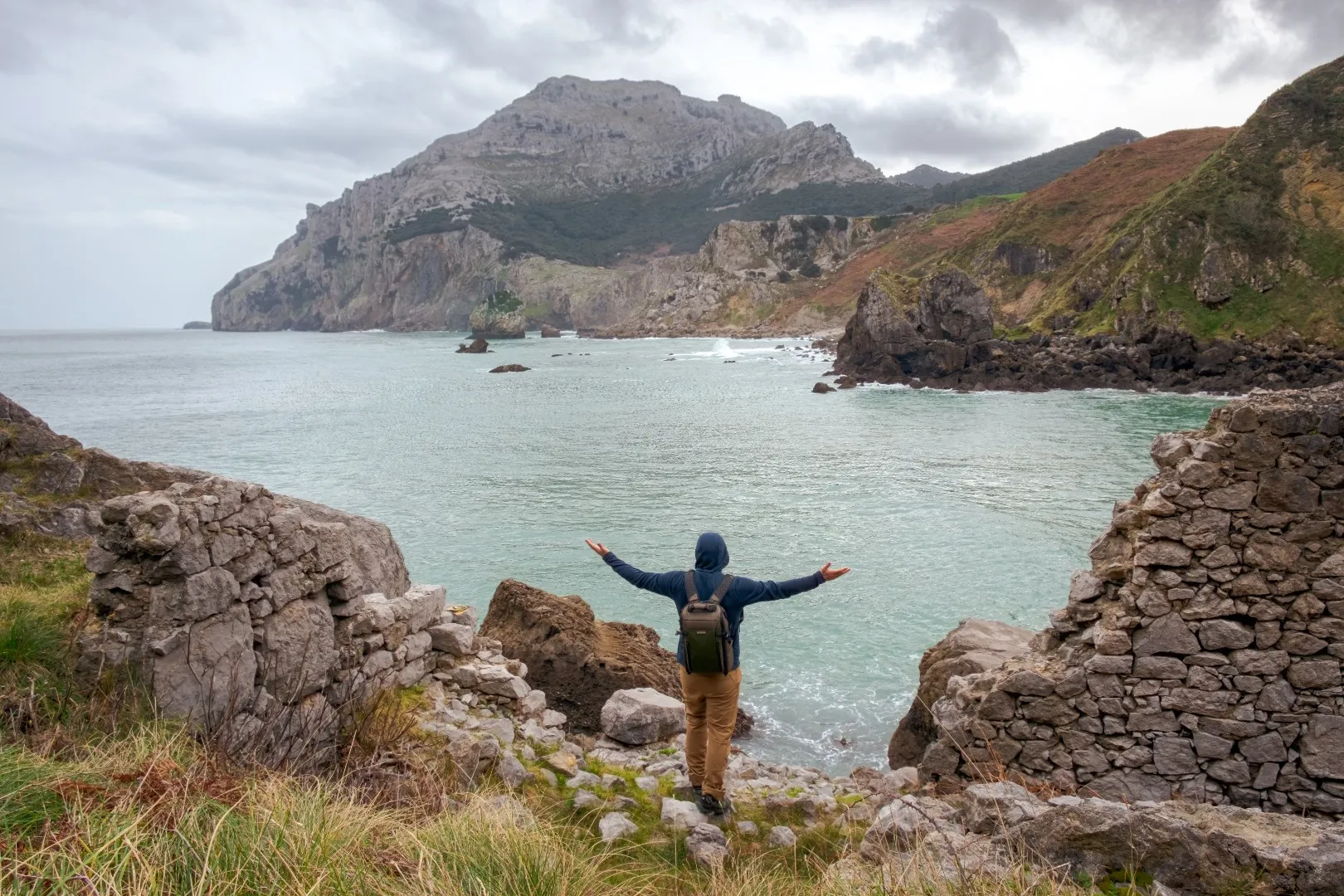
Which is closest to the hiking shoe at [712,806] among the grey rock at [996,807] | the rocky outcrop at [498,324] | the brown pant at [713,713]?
the brown pant at [713,713]

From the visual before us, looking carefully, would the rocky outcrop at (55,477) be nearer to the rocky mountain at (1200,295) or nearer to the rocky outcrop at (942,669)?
the rocky outcrop at (942,669)

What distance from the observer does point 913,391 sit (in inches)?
2313

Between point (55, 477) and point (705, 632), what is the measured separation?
12.3 meters

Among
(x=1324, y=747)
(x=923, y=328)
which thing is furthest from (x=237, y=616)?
(x=923, y=328)

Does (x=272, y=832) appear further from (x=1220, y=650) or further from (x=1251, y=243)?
(x=1251, y=243)

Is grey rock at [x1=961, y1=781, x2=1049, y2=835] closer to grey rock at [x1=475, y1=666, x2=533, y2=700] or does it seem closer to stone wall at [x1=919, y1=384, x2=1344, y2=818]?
stone wall at [x1=919, y1=384, x2=1344, y2=818]

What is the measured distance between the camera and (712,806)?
21.8 feet

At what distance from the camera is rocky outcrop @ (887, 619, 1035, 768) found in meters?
9.62

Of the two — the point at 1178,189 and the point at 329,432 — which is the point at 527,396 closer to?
the point at 329,432

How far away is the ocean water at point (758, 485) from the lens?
14.8m

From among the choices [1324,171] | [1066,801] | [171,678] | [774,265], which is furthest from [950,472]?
[774,265]

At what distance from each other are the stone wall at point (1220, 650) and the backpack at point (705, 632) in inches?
97.2

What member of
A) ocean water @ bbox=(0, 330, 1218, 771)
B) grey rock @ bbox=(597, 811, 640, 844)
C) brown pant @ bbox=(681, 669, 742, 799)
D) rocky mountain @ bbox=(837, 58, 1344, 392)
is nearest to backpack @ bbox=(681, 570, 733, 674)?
brown pant @ bbox=(681, 669, 742, 799)

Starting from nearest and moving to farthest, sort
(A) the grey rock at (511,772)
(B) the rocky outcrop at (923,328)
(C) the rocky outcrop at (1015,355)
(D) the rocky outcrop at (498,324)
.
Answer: (A) the grey rock at (511,772) < (C) the rocky outcrop at (1015,355) < (B) the rocky outcrop at (923,328) < (D) the rocky outcrop at (498,324)
